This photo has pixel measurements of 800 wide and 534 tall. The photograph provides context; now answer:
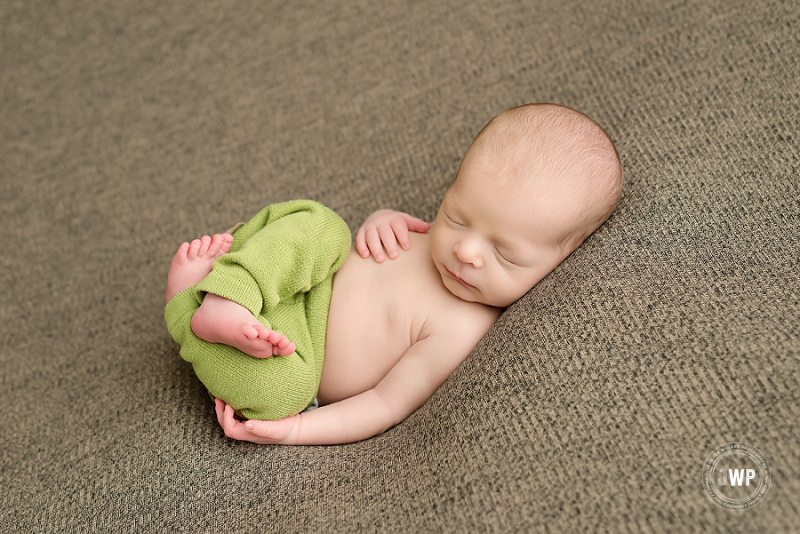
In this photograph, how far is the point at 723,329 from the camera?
779mm

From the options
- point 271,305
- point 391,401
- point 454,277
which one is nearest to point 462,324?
point 454,277

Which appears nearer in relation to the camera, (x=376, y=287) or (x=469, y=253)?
(x=469, y=253)

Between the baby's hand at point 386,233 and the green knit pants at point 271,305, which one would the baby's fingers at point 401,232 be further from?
the green knit pants at point 271,305

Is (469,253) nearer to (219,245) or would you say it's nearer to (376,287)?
(376,287)

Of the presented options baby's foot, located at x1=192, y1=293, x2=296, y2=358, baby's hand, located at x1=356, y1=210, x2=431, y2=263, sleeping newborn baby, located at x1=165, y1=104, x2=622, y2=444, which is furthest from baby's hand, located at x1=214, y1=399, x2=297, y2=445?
baby's hand, located at x1=356, y1=210, x2=431, y2=263

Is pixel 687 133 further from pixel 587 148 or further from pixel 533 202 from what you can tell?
pixel 533 202

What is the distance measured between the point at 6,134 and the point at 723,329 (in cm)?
180

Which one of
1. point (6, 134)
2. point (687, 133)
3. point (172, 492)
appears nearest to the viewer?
point (172, 492)

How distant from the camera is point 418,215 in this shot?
1376 millimetres

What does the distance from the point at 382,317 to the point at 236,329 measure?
0.31 m

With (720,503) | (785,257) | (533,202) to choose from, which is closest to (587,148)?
(533,202)

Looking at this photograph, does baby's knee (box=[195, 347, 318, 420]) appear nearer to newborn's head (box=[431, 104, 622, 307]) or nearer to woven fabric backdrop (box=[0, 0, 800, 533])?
woven fabric backdrop (box=[0, 0, 800, 533])

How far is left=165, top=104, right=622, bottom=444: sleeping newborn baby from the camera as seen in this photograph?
3.11 ft

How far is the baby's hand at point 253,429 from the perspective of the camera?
966mm
